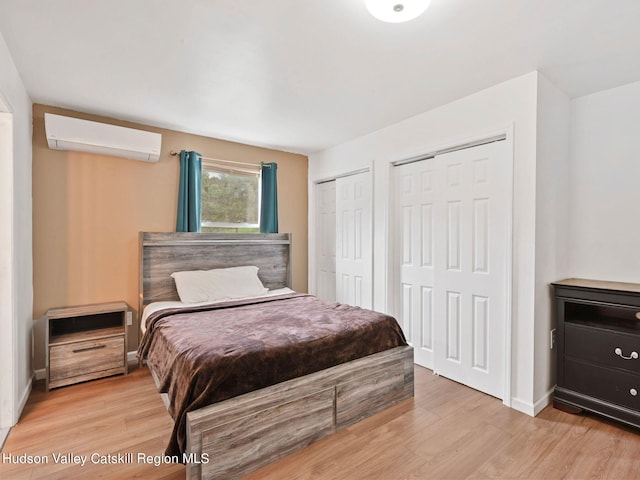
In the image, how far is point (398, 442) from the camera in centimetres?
202

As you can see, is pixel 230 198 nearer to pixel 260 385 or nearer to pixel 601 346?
pixel 260 385

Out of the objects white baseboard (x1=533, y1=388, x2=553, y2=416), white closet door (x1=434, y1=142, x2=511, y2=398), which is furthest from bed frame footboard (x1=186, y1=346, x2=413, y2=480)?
white baseboard (x1=533, y1=388, x2=553, y2=416)

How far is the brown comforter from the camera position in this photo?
1.74m

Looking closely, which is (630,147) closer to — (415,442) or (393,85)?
(393,85)

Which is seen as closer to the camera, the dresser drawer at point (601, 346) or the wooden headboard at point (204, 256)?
the dresser drawer at point (601, 346)

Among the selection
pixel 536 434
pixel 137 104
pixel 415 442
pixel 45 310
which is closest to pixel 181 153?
pixel 137 104

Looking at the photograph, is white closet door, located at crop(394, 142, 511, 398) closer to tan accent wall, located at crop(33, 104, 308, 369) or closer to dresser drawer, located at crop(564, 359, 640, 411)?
dresser drawer, located at crop(564, 359, 640, 411)

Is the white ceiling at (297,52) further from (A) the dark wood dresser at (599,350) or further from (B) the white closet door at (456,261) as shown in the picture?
(A) the dark wood dresser at (599,350)

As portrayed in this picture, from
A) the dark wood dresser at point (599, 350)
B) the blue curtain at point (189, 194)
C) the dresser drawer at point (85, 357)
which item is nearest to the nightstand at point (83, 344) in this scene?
the dresser drawer at point (85, 357)

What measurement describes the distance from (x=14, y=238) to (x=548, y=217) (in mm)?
3806

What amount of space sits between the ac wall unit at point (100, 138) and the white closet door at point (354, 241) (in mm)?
2156

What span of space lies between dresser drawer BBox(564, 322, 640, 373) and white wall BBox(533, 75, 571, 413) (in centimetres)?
15

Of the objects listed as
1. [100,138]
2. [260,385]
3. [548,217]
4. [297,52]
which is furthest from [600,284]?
[100,138]

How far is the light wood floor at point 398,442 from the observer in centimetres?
176
